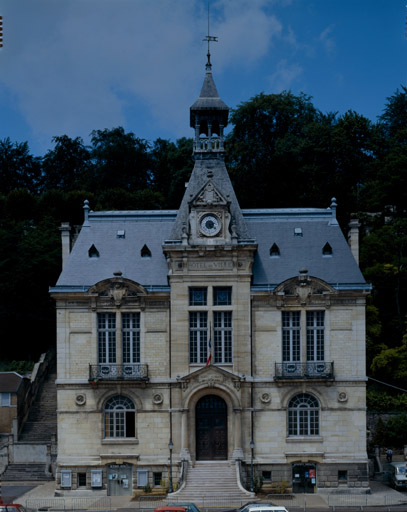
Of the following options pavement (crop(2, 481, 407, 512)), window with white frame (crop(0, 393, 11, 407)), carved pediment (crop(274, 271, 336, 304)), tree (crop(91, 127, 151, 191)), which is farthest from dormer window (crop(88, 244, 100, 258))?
tree (crop(91, 127, 151, 191))

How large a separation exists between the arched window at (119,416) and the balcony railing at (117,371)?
151cm

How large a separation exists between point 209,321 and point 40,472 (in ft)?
52.2

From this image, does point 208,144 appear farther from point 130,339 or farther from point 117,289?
point 130,339

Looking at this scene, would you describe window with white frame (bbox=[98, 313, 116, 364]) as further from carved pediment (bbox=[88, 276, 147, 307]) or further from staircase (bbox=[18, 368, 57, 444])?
staircase (bbox=[18, 368, 57, 444])

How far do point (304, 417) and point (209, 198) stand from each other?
1466 cm

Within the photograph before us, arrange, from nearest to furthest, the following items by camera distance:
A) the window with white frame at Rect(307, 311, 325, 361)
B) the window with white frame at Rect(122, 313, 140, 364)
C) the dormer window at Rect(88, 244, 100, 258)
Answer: the window with white frame at Rect(307, 311, 325, 361) → the window with white frame at Rect(122, 313, 140, 364) → the dormer window at Rect(88, 244, 100, 258)

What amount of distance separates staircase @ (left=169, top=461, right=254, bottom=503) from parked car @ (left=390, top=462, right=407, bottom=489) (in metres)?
9.51

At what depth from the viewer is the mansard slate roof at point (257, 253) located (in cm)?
4631

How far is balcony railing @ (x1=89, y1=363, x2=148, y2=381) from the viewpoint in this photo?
148ft

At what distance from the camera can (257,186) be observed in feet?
260

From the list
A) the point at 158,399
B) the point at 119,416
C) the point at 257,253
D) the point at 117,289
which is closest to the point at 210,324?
the point at 158,399

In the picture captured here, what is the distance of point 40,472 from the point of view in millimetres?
49562

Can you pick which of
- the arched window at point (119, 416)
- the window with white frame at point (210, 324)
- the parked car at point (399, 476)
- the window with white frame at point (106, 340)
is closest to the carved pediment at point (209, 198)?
the window with white frame at point (210, 324)

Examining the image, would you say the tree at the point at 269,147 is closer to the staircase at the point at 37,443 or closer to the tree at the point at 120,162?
the tree at the point at 120,162
